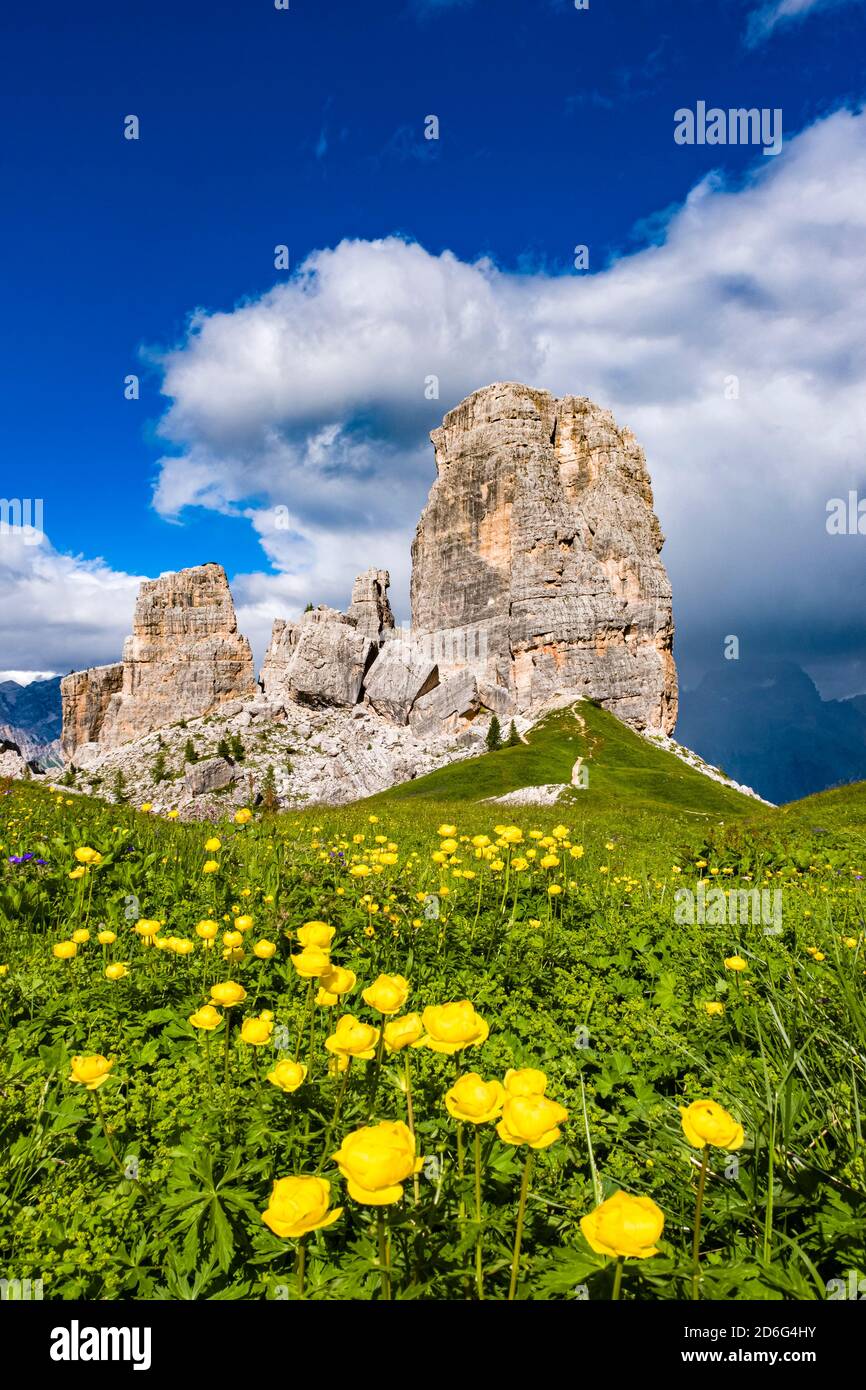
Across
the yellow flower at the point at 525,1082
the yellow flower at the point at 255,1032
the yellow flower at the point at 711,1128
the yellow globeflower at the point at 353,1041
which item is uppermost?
the yellow flower at the point at 525,1082

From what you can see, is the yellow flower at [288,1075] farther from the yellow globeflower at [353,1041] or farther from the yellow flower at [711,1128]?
the yellow flower at [711,1128]

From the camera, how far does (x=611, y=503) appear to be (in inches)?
4975

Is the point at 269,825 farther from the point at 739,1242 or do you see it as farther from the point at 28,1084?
the point at 739,1242

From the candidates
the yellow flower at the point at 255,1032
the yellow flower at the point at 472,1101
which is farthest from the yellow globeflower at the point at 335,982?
the yellow flower at the point at 472,1101

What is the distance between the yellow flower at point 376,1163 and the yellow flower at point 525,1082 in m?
0.44

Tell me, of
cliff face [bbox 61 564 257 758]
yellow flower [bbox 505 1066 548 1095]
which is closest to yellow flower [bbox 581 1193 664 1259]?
yellow flower [bbox 505 1066 548 1095]

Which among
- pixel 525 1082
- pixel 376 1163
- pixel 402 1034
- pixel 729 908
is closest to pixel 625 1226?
pixel 525 1082

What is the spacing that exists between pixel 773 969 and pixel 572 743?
272 ft

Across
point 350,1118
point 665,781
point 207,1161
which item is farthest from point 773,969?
point 665,781

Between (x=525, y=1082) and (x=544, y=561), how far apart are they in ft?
394

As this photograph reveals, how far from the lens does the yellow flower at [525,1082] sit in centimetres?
218

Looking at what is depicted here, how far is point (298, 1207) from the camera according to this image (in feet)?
6.40
